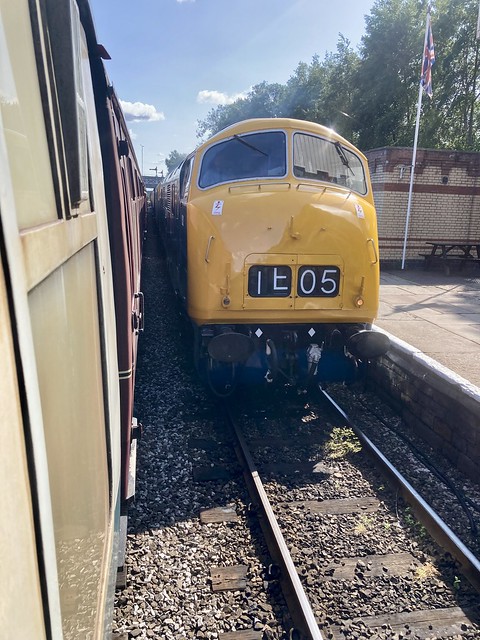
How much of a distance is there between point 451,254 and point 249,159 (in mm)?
11320

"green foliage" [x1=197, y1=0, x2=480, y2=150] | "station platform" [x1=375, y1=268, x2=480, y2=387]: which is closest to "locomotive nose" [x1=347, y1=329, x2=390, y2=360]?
"station platform" [x1=375, y1=268, x2=480, y2=387]

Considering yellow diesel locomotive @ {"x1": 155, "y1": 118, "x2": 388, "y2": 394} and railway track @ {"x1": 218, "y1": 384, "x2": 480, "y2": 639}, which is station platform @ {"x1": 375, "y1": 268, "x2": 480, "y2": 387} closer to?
yellow diesel locomotive @ {"x1": 155, "y1": 118, "x2": 388, "y2": 394}

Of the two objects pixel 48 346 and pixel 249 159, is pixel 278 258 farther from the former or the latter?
pixel 48 346

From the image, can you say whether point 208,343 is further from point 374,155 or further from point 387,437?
point 374,155

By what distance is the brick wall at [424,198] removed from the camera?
13938 millimetres

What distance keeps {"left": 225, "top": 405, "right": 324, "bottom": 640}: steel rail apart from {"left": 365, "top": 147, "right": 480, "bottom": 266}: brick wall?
37.4ft

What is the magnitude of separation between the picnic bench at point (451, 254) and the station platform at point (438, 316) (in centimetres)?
69

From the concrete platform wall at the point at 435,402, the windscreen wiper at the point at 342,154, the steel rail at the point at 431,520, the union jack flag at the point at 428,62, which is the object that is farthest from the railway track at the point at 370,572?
the union jack flag at the point at 428,62

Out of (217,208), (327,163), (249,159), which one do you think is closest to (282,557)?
(217,208)

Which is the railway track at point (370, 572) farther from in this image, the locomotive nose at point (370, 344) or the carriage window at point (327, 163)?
the carriage window at point (327, 163)

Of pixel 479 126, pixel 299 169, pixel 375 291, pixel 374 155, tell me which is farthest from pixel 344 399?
pixel 479 126

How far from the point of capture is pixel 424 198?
1438 cm

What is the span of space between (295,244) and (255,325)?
912 millimetres

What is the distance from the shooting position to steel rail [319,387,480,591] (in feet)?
10.5
